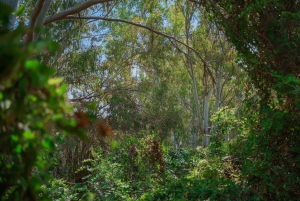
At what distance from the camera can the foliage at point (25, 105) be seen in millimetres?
858

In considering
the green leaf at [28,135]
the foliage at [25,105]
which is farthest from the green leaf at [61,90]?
the green leaf at [28,135]

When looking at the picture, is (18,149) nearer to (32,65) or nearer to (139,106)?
(32,65)

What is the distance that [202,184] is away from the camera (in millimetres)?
6277

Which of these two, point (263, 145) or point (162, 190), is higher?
point (263, 145)

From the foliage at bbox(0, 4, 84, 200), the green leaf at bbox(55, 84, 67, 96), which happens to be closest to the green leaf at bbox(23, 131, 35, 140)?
the foliage at bbox(0, 4, 84, 200)

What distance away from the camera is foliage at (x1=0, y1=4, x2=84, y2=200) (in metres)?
0.86

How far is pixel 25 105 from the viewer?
34.8 inches

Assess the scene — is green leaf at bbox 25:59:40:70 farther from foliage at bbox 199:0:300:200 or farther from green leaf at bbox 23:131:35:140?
foliage at bbox 199:0:300:200

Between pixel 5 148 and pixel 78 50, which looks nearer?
pixel 5 148

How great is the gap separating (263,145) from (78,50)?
6.68m

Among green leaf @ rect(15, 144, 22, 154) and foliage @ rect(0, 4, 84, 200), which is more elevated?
foliage @ rect(0, 4, 84, 200)

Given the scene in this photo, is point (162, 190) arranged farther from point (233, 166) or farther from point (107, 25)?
point (107, 25)

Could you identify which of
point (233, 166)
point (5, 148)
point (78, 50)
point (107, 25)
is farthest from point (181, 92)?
point (5, 148)

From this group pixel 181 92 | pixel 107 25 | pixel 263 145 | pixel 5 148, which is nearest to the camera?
pixel 5 148
